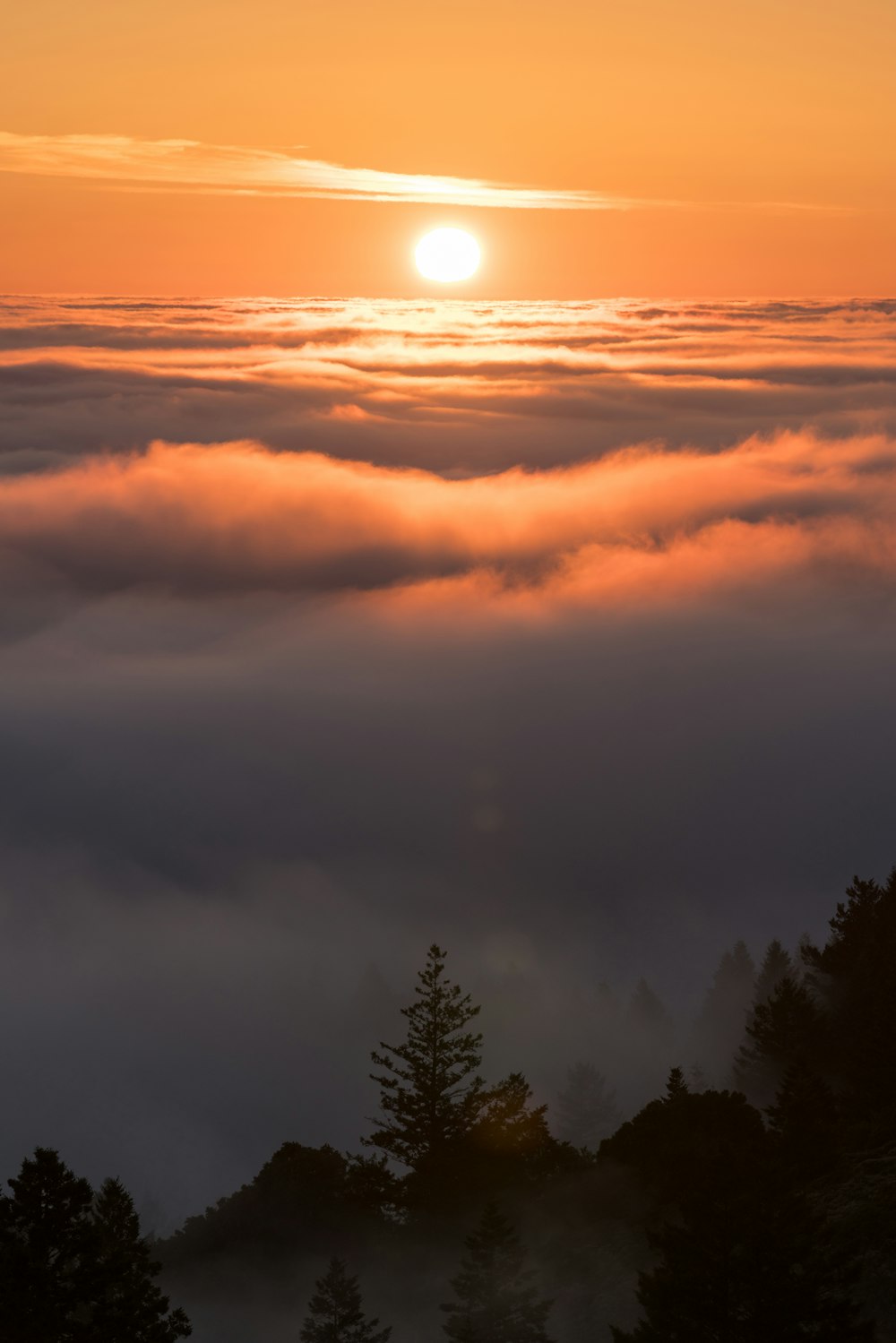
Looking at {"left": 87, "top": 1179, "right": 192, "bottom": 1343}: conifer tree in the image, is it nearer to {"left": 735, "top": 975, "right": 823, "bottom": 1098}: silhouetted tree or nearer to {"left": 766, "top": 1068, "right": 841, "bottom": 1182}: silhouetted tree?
{"left": 766, "top": 1068, "right": 841, "bottom": 1182}: silhouetted tree

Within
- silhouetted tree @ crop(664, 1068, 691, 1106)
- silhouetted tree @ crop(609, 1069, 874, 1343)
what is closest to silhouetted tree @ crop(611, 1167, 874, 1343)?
silhouetted tree @ crop(609, 1069, 874, 1343)

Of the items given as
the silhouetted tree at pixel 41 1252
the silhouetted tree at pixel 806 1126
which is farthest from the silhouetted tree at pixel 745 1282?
the silhouetted tree at pixel 806 1126

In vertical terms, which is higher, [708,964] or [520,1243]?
[708,964]

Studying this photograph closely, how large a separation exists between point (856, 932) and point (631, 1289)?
17440 millimetres

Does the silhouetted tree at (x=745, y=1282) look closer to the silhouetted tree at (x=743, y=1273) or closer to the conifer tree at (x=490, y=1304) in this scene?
the silhouetted tree at (x=743, y=1273)

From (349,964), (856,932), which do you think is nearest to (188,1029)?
(349,964)

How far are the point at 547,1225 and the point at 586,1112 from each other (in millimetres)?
47835

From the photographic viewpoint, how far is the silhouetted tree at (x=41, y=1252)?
23297 mm

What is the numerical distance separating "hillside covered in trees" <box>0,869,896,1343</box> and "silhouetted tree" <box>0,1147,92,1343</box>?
3 cm

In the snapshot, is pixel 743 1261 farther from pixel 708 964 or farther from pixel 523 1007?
pixel 708 964

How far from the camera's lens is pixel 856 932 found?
4644 cm

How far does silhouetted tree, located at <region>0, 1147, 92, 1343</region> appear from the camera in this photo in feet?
76.4

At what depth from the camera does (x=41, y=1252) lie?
77.6 feet

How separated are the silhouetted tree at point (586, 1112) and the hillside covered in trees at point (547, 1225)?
111 ft
